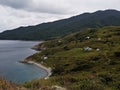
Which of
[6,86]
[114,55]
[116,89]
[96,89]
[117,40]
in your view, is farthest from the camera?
[117,40]

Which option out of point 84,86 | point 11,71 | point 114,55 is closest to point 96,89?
point 84,86

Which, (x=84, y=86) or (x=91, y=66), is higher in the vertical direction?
(x=84, y=86)

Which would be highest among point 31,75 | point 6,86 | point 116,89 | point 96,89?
point 6,86

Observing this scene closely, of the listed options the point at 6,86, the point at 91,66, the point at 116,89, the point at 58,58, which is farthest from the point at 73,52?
the point at 6,86

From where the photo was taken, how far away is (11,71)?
532 feet

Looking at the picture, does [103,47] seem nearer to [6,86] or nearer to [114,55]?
[114,55]

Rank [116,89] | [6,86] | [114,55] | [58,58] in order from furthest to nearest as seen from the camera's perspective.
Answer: [58,58] → [114,55] → [116,89] → [6,86]

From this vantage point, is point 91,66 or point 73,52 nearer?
point 91,66

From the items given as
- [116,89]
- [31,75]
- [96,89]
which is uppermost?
[96,89]

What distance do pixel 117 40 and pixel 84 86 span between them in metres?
185

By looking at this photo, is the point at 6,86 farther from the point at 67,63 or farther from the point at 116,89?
the point at 67,63

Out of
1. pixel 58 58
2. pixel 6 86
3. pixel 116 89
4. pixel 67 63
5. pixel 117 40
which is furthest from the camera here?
pixel 117 40

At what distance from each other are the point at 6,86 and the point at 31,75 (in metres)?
139

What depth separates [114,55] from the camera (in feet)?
474
